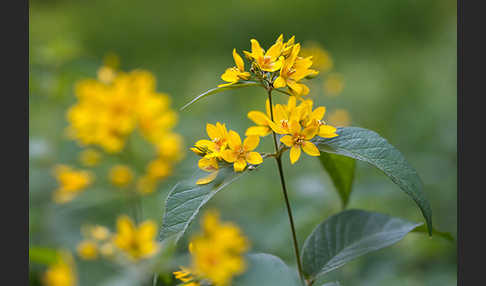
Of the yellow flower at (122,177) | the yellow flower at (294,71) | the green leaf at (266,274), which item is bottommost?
the green leaf at (266,274)

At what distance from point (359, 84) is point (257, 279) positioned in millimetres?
2094

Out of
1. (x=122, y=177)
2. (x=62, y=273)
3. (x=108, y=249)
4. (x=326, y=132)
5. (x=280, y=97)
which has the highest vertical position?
(x=280, y=97)

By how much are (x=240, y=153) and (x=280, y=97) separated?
166 cm

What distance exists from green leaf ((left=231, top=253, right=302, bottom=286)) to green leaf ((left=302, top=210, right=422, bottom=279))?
44 millimetres

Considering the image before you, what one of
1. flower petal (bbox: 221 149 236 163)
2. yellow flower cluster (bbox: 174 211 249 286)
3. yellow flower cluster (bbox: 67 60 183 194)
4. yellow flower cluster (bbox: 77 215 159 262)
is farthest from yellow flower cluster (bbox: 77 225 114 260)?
flower petal (bbox: 221 149 236 163)

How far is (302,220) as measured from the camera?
121 centimetres

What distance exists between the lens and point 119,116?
1131mm

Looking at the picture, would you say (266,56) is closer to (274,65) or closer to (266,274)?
(274,65)

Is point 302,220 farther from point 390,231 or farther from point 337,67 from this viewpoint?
point 337,67

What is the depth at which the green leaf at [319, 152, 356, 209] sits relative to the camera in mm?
638

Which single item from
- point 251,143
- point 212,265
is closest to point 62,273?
point 212,265

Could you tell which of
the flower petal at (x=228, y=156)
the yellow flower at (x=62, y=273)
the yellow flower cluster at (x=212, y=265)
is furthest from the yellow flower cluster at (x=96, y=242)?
the flower petal at (x=228, y=156)

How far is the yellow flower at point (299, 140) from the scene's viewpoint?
55 centimetres

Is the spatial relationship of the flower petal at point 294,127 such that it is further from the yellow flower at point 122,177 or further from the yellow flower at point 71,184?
the yellow flower at point 71,184
